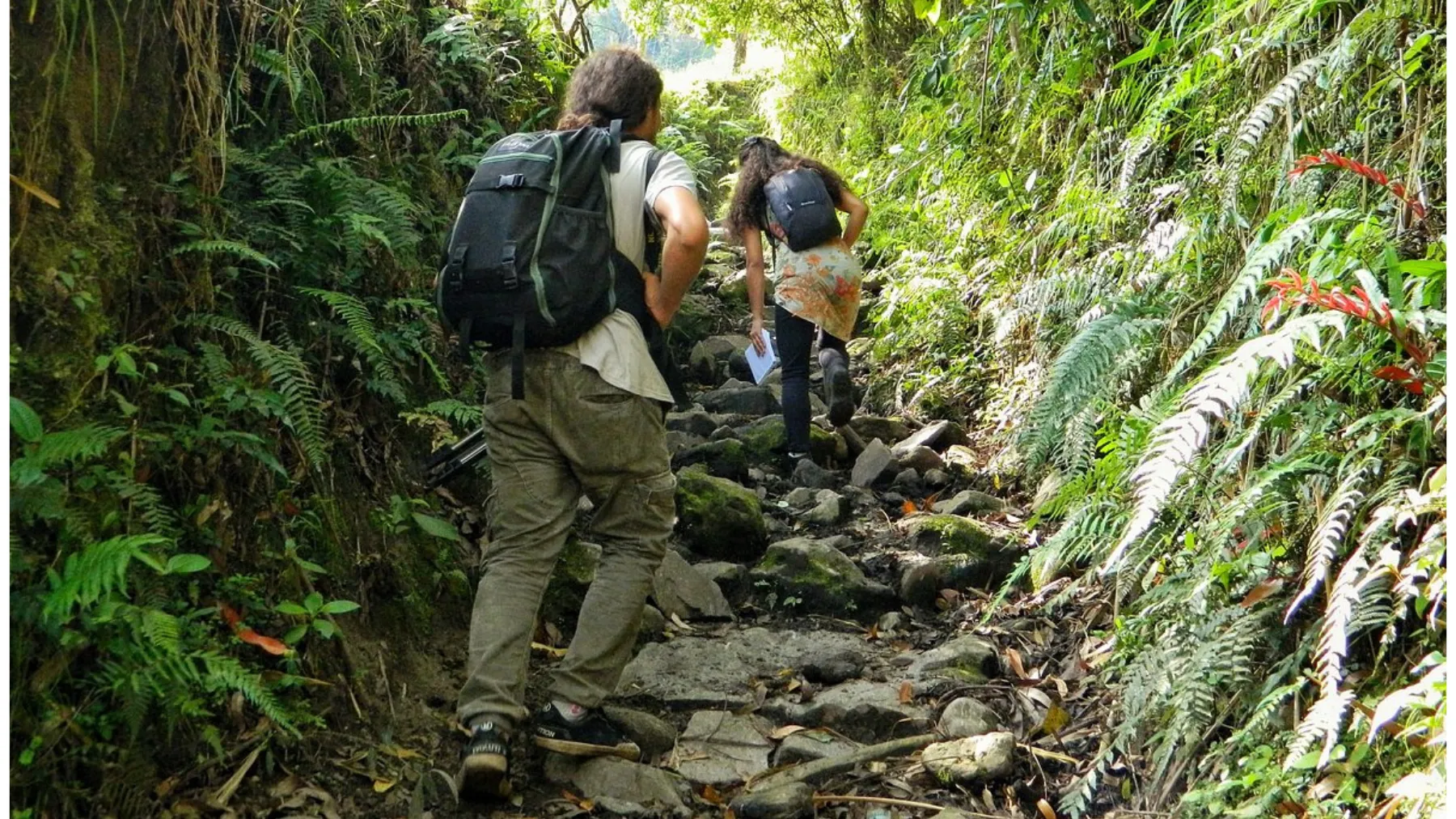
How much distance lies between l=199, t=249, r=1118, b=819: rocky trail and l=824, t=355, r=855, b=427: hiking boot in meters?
0.70

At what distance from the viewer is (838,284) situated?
6477mm

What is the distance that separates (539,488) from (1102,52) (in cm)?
380

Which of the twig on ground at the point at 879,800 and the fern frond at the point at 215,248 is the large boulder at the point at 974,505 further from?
the fern frond at the point at 215,248

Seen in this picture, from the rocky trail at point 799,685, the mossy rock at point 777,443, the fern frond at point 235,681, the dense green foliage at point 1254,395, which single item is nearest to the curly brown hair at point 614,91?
the dense green foliage at point 1254,395

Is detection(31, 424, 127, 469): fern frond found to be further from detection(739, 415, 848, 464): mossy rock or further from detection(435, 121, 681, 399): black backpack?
detection(739, 415, 848, 464): mossy rock

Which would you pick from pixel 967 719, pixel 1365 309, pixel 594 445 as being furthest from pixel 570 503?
pixel 1365 309

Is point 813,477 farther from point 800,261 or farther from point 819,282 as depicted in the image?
point 800,261

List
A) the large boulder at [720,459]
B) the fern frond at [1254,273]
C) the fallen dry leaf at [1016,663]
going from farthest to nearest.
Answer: the large boulder at [720,459]
the fallen dry leaf at [1016,663]
the fern frond at [1254,273]

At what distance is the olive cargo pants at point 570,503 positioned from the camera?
3.51 meters

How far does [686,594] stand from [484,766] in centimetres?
170

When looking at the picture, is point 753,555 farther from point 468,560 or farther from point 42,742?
point 42,742

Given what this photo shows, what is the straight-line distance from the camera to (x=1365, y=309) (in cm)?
264

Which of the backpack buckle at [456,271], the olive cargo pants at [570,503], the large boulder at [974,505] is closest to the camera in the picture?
the backpack buckle at [456,271]

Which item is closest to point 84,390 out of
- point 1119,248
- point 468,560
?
point 468,560
